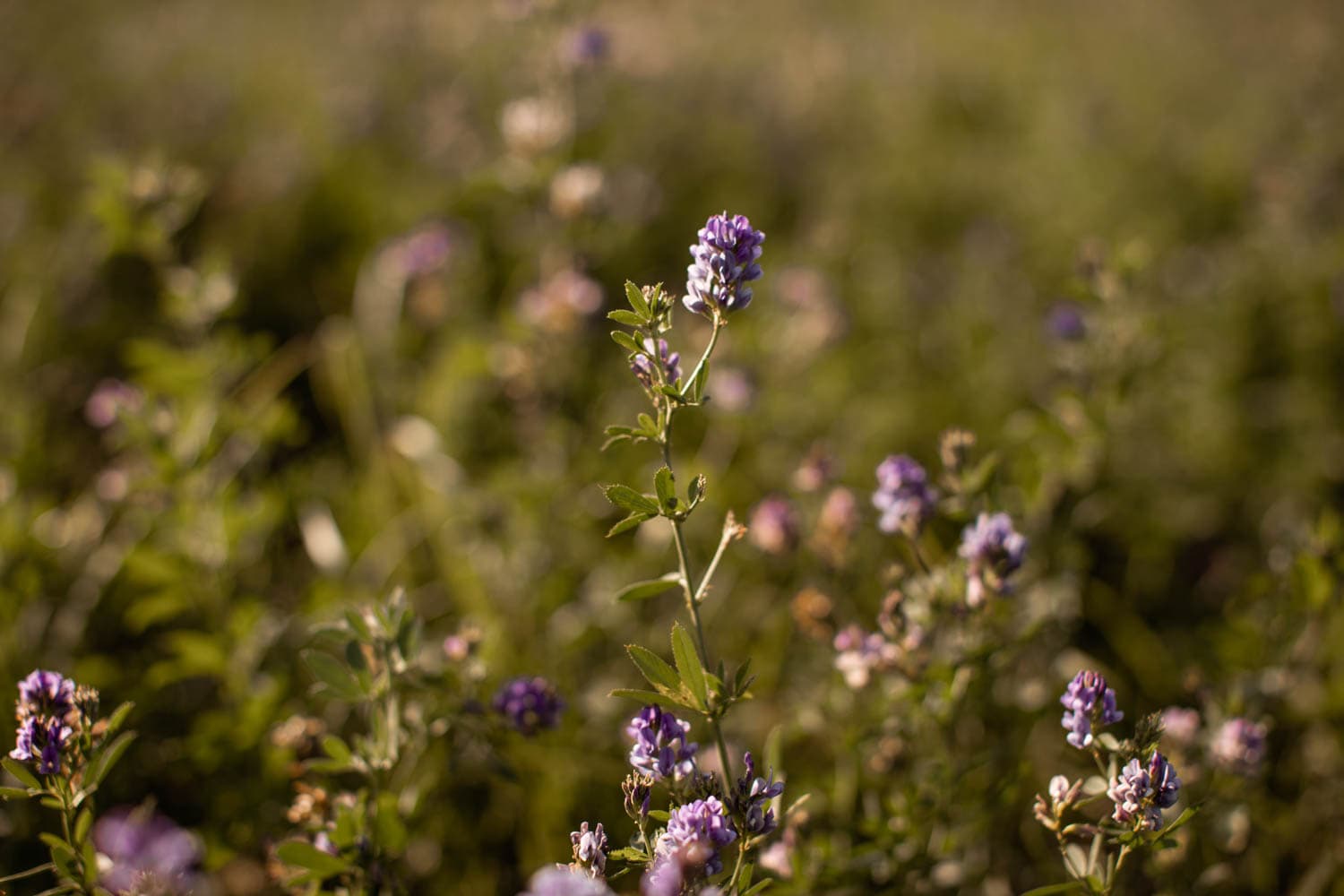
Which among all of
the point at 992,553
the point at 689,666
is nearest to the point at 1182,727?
the point at 992,553

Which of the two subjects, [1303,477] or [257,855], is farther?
[1303,477]

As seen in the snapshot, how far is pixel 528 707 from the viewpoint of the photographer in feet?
4.83

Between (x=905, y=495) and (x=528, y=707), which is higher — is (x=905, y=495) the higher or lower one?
the higher one

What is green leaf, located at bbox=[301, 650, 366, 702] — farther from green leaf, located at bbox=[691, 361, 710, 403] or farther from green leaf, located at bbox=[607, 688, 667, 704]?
green leaf, located at bbox=[691, 361, 710, 403]

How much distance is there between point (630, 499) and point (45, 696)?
79cm

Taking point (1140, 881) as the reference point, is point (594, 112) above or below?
above

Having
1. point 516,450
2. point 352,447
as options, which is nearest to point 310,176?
point 352,447

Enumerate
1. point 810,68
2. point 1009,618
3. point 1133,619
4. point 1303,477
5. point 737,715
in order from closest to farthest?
1. point 1009,618
2. point 737,715
3. point 1133,619
4. point 1303,477
5. point 810,68

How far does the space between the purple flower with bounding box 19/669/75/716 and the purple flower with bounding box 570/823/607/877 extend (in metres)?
0.69

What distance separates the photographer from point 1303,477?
9.46 feet

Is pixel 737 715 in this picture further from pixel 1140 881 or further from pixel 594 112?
pixel 594 112

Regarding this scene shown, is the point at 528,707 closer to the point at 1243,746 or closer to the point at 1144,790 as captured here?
the point at 1144,790

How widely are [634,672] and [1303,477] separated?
2120 millimetres

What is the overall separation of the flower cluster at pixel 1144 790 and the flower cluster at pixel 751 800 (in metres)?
0.42
